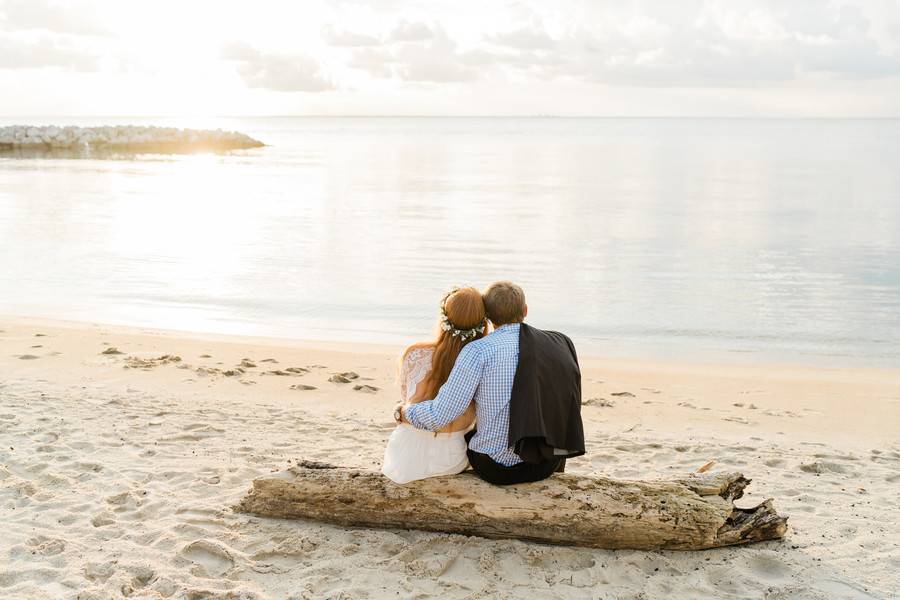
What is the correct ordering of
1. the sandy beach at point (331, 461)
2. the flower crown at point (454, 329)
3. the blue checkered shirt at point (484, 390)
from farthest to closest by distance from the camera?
the flower crown at point (454, 329) < the blue checkered shirt at point (484, 390) < the sandy beach at point (331, 461)

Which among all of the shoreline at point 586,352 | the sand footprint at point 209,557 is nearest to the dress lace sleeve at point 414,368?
the sand footprint at point 209,557

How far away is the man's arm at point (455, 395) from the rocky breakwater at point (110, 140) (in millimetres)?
62482

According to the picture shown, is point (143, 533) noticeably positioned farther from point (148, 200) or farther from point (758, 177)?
point (758, 177)

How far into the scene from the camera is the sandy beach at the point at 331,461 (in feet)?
15.0

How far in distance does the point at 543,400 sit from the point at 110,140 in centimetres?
6946

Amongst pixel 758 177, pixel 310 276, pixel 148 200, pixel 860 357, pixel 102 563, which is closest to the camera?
pixel 102 563

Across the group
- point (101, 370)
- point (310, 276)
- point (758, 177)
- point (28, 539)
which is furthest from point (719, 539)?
point (758, 177)

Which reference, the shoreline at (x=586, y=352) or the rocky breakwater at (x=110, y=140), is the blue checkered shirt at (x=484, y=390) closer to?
the shoreline at (x=586, y=352)

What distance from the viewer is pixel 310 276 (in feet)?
56.8

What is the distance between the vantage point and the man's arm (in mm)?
4688

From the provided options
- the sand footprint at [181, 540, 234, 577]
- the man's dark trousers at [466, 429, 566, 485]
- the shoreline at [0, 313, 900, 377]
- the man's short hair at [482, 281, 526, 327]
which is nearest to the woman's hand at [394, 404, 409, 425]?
the man's dark trousers at [466, 429, 566, 485]

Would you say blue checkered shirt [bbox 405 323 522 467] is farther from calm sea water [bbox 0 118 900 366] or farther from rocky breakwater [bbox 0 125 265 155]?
rocky breakwater [bbox 0 125 265 155]

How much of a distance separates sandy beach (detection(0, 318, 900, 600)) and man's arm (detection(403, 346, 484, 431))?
0.80m

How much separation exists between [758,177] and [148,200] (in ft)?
111
